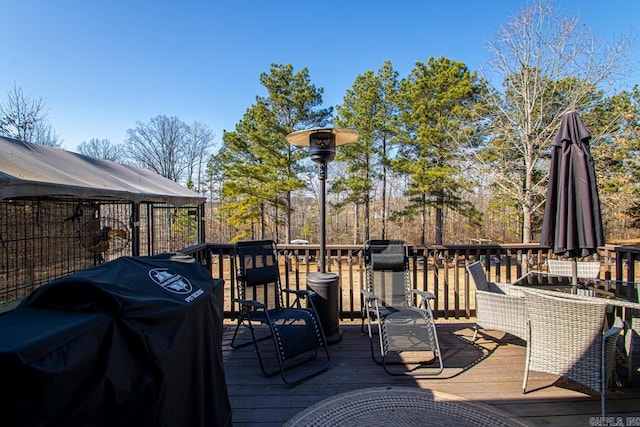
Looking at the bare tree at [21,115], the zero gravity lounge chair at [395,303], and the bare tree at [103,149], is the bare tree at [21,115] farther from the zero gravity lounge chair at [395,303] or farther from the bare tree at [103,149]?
the zero gravity lounge chair at [395,303]

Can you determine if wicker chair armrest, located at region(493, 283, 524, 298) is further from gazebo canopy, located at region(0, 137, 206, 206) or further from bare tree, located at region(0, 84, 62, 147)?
bare tree, located at region(0, 84, 62, 147)

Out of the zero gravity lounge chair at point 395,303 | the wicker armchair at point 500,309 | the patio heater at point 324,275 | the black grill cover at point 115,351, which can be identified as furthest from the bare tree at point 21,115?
the wicker armchair at point 500,309

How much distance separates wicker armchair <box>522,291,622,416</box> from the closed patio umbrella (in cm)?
72

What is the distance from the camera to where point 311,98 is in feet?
44.1

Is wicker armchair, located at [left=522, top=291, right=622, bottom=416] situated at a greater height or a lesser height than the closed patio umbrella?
lesser

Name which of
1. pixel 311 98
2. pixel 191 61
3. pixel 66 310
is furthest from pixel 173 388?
pixel 311 98

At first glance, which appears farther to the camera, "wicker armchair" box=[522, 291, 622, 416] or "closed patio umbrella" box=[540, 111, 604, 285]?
"closed patio umbrella" box=[540, 111, 604, 285]

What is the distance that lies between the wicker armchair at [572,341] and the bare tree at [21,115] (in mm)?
14499

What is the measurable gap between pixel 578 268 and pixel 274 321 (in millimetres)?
3226

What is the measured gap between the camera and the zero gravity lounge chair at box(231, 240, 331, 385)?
271 cm

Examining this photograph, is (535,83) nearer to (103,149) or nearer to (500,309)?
(500,309)

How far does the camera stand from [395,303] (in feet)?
11.4

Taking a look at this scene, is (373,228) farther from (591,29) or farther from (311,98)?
(591,29)

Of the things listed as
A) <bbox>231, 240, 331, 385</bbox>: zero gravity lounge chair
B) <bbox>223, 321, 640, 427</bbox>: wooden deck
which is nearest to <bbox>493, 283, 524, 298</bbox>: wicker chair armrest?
<bbox>223, 321, 640, 427</bbox>: wooden deck
